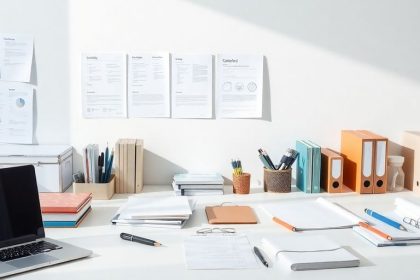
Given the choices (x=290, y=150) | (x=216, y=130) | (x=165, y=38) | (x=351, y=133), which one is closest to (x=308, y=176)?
(x=290, y=150)

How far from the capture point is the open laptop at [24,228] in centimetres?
149

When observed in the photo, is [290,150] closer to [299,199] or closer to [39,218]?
[299,199]

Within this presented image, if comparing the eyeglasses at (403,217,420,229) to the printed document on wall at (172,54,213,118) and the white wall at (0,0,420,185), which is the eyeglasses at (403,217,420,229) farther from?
the printed document on wall at (172,54,213,118)

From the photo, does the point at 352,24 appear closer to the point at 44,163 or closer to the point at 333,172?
the point at 333,172

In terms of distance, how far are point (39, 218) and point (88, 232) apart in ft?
0.54

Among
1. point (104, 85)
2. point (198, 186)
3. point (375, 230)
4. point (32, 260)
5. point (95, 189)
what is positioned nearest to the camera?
point (32, 260)

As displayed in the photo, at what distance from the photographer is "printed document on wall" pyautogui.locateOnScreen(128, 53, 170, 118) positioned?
7.58 ft

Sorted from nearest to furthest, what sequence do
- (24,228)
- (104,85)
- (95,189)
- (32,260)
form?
1. (32,260)
2. (24,228)
3. (95,189)
4. (104,85)

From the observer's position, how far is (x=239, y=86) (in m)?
2.35

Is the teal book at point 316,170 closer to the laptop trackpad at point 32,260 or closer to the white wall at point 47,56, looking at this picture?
the white wall at point 47,56

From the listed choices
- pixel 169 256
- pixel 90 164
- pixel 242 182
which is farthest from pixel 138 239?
pixel 242 182

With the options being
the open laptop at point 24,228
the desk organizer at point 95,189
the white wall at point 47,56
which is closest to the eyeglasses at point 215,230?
the open laptop at point 24,228

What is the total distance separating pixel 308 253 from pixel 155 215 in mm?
510

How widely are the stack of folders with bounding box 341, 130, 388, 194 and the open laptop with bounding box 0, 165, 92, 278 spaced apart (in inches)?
44.7
